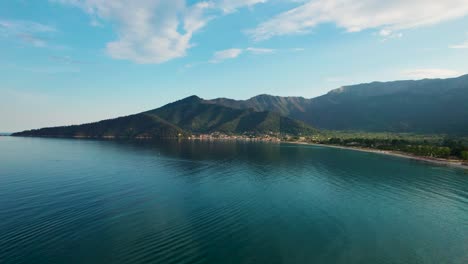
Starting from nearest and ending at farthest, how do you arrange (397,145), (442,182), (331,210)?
(331,210)
(442,182)
(397,145)

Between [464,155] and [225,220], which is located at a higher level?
[225,220]

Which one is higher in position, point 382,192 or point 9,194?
point 9,194

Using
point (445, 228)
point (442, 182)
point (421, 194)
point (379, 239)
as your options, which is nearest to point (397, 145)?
point (442, 182)

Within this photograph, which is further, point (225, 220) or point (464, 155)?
point (464, 155)

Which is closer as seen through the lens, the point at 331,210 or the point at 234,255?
the point at 234,255

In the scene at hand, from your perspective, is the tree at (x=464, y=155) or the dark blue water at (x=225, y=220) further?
the tree at (x=464, y=155)

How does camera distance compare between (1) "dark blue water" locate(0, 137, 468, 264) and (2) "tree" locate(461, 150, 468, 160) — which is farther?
(2) "tree" locate(461, 150, 468, 160)

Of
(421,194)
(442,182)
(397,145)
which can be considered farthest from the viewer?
(397,145)

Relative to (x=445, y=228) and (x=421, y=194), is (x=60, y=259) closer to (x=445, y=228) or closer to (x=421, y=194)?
(x=445, y=228)
